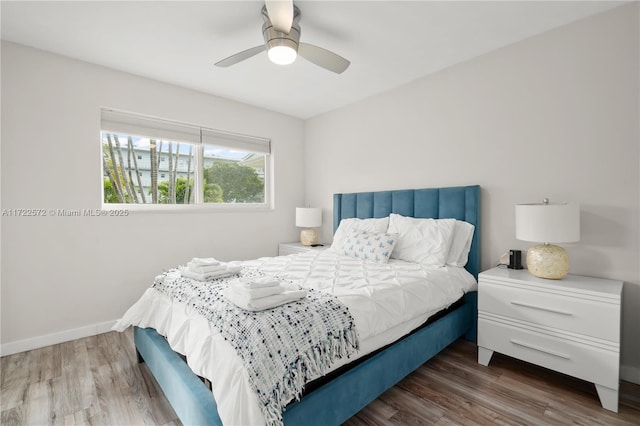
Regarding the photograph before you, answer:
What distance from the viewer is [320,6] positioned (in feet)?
6.47

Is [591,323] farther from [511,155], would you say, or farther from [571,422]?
[511,155]

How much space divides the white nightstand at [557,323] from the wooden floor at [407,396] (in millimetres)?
148

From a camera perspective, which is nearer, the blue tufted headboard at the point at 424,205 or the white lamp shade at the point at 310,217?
the blue tufted headboard at the point at 424,205

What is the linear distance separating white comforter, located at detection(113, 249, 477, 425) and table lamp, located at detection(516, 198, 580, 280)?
0.55m

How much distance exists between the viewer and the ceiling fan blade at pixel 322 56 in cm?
201

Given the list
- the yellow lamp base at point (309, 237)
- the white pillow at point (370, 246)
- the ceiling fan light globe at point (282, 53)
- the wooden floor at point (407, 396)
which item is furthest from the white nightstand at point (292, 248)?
the ceiling fan light globe at point (282, 53)

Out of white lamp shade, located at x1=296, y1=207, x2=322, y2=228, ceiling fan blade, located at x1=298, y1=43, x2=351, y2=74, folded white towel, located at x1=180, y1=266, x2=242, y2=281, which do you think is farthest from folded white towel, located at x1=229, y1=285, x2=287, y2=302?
white lamp shade, located at x1=296, y1=207, x2=322, y2=228

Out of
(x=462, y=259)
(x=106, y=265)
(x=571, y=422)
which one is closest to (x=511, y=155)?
(x=462, y=259)

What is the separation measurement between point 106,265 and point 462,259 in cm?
330

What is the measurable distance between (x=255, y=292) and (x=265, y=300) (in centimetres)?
6

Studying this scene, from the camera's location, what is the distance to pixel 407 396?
1815 millimetres

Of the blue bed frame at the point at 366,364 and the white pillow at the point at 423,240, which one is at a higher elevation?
the white pillow at the point at 423,240

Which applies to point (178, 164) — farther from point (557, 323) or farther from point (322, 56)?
point (557, 323)

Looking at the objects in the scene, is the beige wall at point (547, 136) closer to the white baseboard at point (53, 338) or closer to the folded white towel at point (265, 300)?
the folded white towel at point (265, 300)
